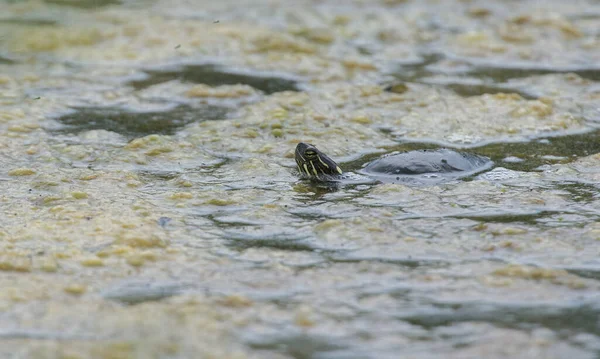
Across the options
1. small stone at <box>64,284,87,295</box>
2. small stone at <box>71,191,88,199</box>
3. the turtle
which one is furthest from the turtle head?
small stone at <box>64,284,87,295</box>

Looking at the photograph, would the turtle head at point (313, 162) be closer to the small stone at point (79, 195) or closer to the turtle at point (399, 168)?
the turtle at point (399, 168)

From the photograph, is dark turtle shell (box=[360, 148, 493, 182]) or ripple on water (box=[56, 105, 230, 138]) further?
ripple on water (box=[56, 105, 230, 138])

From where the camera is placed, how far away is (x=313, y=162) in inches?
188

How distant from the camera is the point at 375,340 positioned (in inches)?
120

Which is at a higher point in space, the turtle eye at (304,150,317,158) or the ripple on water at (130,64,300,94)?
the turtle eye at (304,150,317,158)

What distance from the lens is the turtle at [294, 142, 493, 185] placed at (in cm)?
476

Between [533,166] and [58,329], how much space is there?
2.85 m

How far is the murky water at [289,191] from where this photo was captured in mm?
3152

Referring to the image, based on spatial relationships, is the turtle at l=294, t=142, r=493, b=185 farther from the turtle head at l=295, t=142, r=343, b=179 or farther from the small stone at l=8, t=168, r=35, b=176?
the small stone at l=8, t=168, r=35, b=176

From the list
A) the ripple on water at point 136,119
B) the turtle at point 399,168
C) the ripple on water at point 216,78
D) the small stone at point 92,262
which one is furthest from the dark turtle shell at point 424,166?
the ripple on water at point 216,78

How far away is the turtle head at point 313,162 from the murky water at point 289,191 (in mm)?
98

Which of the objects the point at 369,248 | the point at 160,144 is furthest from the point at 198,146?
the point at 369,248

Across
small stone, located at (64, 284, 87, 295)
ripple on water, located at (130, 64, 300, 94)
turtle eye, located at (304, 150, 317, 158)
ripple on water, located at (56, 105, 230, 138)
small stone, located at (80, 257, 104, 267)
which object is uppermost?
turtle eye, located at (304, 150, 317, 158)

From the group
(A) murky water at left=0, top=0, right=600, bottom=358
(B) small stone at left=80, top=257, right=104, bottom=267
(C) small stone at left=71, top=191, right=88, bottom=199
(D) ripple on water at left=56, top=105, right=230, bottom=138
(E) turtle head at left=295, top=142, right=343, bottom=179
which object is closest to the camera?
(A) murky water at left=0, top=0, right=600, bottom=358
